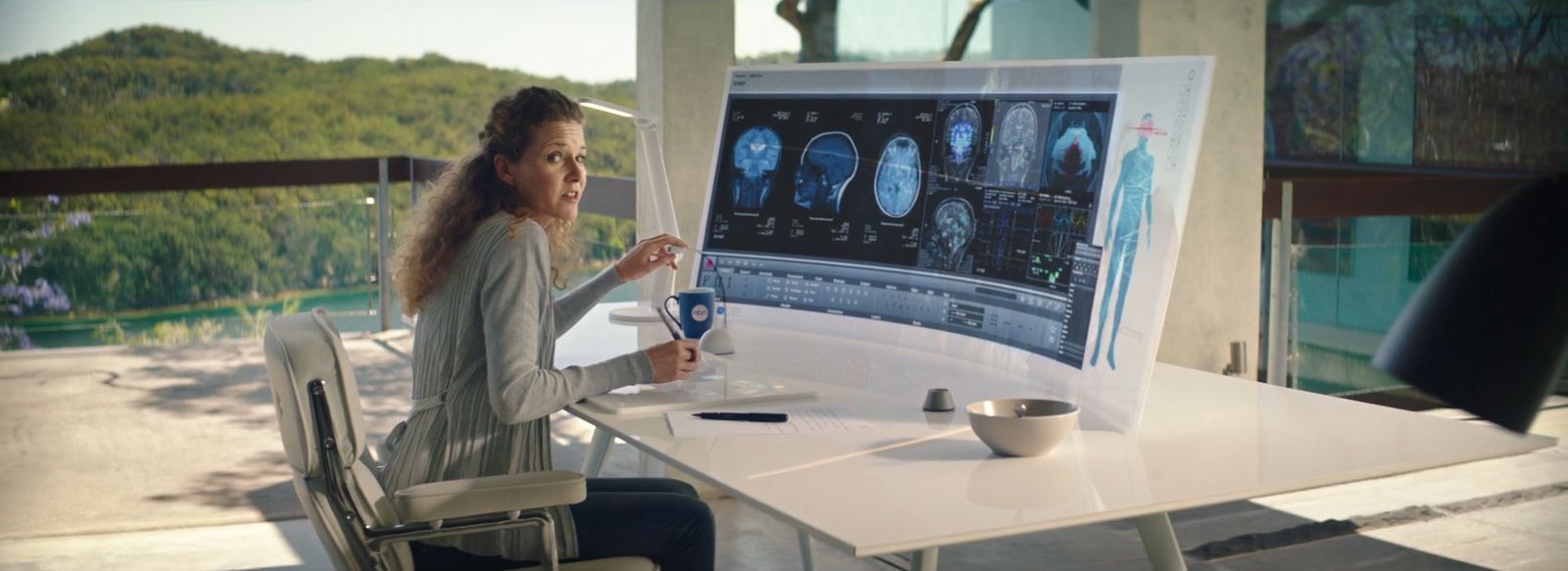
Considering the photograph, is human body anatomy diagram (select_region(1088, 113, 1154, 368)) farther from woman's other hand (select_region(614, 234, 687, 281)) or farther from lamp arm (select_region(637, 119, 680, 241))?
lamp arm (select_region(637, 119, 680, 241))

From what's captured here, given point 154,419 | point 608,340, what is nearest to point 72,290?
point 154,419

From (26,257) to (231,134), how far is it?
8.05 m

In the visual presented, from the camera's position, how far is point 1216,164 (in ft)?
13.8

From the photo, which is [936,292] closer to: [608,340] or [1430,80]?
[608,340]

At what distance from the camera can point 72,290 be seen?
20.5 feet

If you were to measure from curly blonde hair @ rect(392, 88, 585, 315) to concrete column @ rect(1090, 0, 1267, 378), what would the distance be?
93.1 inches

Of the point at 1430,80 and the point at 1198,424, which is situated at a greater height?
the point at 1430,80

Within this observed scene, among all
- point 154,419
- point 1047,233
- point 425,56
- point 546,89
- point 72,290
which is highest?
point 425,56

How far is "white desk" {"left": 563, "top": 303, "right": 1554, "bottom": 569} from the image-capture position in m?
1.49

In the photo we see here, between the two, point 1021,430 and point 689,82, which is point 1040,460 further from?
point 689,82

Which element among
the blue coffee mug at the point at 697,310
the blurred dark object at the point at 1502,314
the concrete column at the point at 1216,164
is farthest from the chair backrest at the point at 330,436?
the concrete column at the point at 1216,164

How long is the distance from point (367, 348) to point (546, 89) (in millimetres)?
5077

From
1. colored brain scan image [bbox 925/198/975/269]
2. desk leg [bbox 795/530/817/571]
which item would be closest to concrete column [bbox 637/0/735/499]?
desk leg [bbox 795/530/817/571]

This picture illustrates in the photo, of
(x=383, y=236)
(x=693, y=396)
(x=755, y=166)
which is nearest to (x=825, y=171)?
(x=755, y=166)
